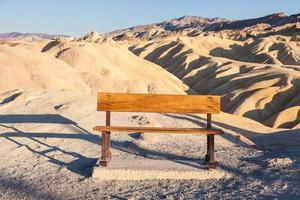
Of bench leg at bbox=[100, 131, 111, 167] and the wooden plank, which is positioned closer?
bench leg at bbox=[100, 131, 111, 167]

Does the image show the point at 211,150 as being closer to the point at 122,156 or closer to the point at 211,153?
the point at 211,153

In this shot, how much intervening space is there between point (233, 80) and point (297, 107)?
11006 mm

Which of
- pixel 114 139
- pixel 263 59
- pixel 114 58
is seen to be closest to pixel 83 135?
pixel 114 139

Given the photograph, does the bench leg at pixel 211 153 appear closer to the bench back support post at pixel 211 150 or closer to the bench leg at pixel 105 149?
the bench back support post at pixel 211 150

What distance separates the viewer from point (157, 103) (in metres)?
7.45

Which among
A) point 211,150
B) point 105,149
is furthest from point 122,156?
point 211,150

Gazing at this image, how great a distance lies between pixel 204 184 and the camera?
6.75 meters

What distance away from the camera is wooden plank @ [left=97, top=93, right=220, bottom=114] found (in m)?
7.35

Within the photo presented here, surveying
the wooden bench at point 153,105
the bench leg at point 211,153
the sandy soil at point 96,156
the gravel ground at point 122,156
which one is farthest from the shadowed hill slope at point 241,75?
the wooden bench at point 153,105

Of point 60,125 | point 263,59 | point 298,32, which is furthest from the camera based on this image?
point 298,32

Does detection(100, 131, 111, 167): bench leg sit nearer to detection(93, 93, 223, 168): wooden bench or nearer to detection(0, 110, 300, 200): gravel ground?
detection(93, 93, 223, 168): wooden bench

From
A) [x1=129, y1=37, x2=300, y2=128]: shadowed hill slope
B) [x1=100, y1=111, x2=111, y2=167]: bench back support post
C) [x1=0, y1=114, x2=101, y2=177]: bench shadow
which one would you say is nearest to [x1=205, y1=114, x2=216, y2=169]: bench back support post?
[x1=100, y1=111, x2=111, y2=167]: bench back support post

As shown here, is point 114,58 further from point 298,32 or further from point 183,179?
point 298,32

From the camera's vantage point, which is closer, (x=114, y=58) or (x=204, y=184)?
(x=204, y=184)
